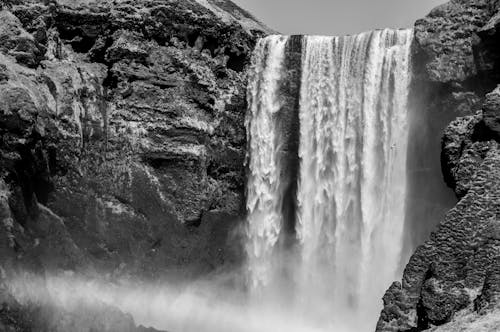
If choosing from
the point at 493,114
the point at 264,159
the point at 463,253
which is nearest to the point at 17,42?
the point at 264,159

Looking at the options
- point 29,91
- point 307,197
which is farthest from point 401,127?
point 29,91

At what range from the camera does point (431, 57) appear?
26.4m

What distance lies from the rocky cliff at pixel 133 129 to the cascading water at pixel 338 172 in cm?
122

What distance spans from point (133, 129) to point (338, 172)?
9.40m

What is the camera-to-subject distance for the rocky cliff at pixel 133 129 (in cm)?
2673

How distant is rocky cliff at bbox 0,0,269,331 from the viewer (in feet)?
87.7

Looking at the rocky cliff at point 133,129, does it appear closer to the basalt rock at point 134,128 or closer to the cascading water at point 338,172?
the basalt rock at point 134,128

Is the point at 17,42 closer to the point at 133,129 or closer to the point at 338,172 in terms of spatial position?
the point at 133,129

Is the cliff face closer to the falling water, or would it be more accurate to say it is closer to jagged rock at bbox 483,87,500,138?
jagged rock at bbox 483,87,500,138

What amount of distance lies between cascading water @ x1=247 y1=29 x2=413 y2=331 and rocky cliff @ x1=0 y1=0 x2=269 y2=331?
4.00ft

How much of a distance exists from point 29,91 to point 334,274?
1500 centimetres

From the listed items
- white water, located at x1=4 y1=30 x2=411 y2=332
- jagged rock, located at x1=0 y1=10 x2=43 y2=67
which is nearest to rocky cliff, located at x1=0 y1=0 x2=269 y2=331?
jagged rock, located at x1=0 y1=10 x2=43 y2=67

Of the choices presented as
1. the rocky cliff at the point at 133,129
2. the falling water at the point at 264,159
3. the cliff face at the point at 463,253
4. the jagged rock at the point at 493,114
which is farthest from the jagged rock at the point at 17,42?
the jagged rock at the point at 493,114

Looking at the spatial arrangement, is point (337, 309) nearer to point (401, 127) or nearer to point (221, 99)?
point (401, 127)
